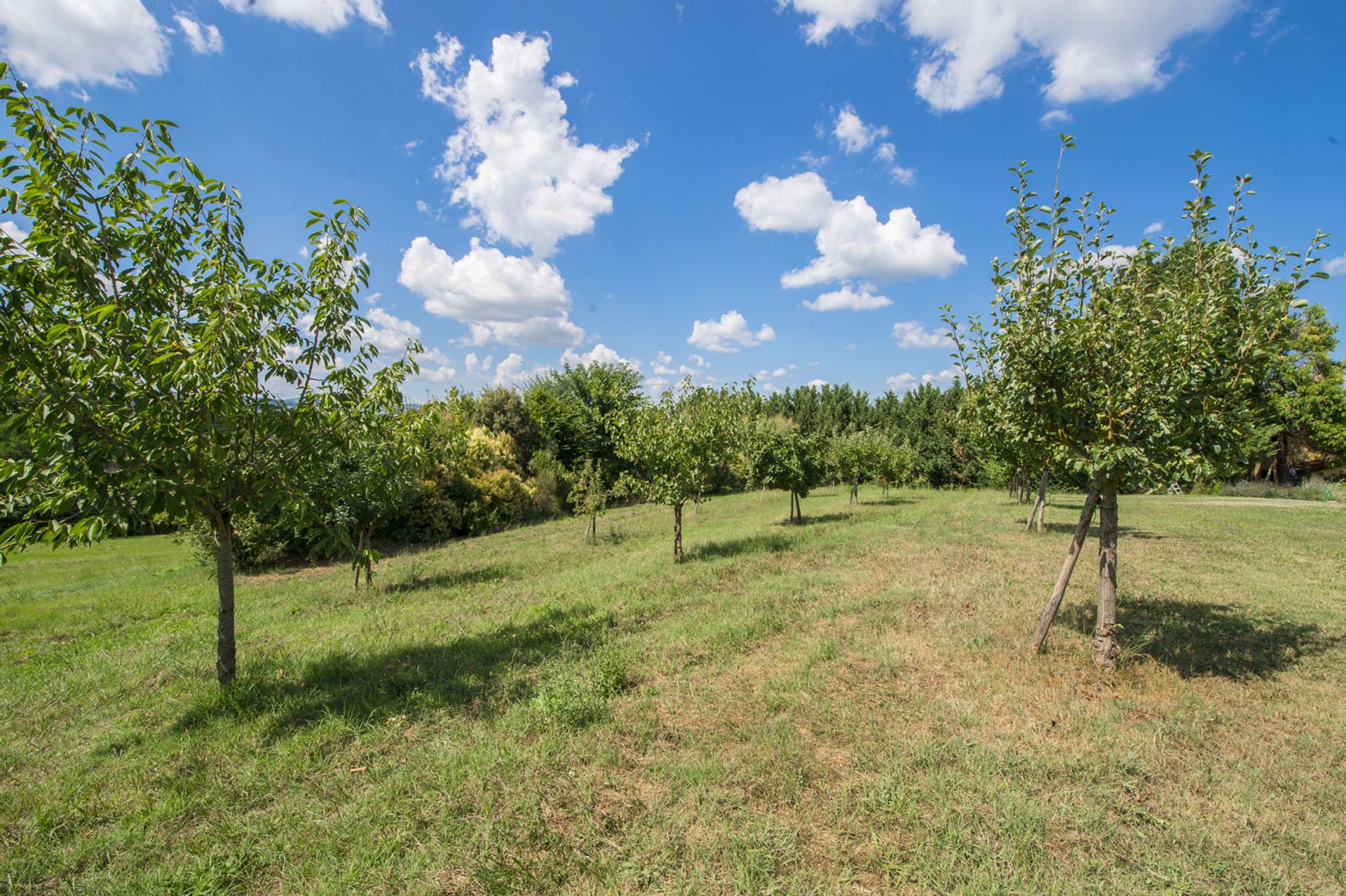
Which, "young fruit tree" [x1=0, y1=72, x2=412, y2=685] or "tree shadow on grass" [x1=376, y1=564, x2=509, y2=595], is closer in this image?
"young fruit tree" [x1=0, y1=72, x2=412, y2=685]

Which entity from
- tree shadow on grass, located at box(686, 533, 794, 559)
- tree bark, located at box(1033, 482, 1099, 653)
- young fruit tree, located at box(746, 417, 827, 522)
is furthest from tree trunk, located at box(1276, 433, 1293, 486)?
tree bark, located at box(1033, 482, 1099, 653)

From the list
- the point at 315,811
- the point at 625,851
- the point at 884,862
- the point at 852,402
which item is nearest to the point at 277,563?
the point at 315,811

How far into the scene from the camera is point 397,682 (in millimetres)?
6355

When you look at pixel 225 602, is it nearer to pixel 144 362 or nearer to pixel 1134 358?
pixel 144 362

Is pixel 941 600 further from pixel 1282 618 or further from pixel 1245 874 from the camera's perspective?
pixel 1245 874

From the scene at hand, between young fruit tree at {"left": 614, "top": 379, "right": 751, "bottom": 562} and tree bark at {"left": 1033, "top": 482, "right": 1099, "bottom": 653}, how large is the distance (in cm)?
828

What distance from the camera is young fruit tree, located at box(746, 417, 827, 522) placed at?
22031 millimetres

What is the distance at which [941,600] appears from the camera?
30.0 ft

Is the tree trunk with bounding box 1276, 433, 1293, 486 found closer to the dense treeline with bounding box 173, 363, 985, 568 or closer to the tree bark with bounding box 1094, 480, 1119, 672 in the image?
the dense treeline with bounding box 173, 363, 985, 568

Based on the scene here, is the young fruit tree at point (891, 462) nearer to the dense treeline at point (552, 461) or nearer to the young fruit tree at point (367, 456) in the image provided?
the dense treeline at point (552, 461)

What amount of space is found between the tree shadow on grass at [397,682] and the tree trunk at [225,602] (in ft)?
0.64

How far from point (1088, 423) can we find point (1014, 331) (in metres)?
1.40

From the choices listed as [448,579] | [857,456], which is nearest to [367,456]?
[448,579]

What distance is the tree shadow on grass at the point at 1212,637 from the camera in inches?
253
